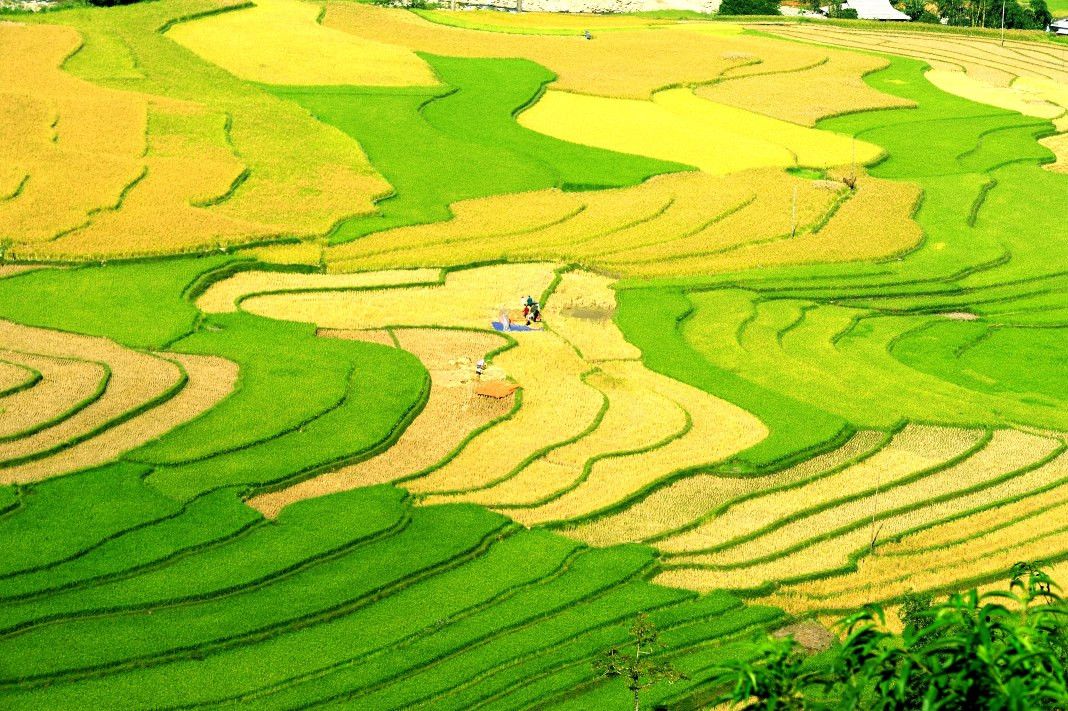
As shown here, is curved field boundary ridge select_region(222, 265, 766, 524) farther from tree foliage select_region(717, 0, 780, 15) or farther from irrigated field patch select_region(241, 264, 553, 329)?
tree foliage select_region(717, 0, 780, 15)

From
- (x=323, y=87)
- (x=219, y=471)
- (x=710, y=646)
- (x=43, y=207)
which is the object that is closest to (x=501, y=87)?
(x=323, y=87)

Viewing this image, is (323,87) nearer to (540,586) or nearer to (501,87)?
(501,87)

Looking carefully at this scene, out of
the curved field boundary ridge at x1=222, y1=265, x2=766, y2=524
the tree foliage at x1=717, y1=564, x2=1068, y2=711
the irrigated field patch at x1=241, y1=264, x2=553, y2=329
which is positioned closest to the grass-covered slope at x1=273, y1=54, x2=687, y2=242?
the irrigated field patch at x1=241, y1=264, x2=553, y2=329

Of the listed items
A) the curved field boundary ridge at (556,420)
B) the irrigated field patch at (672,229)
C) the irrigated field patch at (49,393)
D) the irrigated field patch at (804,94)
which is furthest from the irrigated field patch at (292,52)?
the irrigated field patch at (49,393)

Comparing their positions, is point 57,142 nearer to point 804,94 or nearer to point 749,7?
point 804,94

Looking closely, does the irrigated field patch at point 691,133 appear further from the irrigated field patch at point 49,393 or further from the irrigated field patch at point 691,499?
the irrigated field patch at point 49,393
